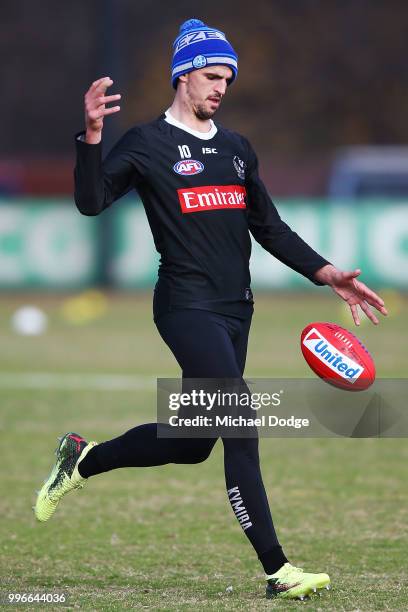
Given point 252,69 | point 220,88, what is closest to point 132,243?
point 252,69

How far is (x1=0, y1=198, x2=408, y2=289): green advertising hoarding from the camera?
73.9 ft

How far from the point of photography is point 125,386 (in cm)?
1317

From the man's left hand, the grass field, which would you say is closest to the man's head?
the man's left hand

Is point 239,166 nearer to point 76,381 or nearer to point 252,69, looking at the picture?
point 76,381

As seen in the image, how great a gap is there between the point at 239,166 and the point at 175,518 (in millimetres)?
2492

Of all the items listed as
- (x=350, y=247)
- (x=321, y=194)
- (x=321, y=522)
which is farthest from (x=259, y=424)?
(x=321, y=194)

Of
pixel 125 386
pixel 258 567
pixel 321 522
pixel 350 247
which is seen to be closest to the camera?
pixel 258 567

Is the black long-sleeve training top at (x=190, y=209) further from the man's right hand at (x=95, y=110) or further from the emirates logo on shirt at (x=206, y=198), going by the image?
the man's right hand at (x=95, y=110)

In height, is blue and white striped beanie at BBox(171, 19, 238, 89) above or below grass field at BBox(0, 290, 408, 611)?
above

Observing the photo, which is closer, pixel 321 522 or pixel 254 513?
pixel 254 513

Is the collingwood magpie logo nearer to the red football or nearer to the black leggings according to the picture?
the black leggings

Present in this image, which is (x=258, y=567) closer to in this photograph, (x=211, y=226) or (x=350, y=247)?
(x=211, y=226)

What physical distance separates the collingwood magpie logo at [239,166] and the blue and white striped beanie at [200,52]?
1.22 feet

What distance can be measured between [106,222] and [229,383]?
58.9 feet
